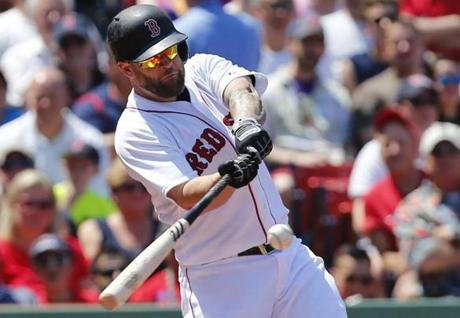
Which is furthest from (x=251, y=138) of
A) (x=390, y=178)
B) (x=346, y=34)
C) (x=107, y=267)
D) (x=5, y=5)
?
(x=5, y=5)

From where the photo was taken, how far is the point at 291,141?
928 centimetres

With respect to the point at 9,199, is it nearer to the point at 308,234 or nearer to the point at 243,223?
the point at 308,234

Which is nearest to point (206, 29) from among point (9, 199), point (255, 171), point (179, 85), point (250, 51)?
point (250, 51)

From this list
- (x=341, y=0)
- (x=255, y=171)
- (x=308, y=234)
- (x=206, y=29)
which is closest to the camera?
(x=255, y=171)

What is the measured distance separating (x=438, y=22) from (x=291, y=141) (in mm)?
1827

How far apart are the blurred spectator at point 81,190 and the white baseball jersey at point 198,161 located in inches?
134

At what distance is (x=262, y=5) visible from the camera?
34.1 ft

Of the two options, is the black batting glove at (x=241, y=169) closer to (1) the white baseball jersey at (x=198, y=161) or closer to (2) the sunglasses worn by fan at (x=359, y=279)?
(1) the white baseball jersey at (x=198, y=161)

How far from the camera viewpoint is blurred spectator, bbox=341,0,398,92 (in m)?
10.2

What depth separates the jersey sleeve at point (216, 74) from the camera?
17.2 ft

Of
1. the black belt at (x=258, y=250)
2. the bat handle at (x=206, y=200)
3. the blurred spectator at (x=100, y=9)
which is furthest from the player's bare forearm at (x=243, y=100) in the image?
the blurred spectator at (x=100, y=9)

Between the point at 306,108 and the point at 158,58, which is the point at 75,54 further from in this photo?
the point at 158,58

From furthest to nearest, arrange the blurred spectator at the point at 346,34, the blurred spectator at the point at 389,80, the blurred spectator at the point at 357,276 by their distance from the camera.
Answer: the blurred spectator at the point at 346,34 < the blurred spectator at the point at 389,80 < the blurred spectator at the point at 357,276

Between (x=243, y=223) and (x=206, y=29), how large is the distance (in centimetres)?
277
